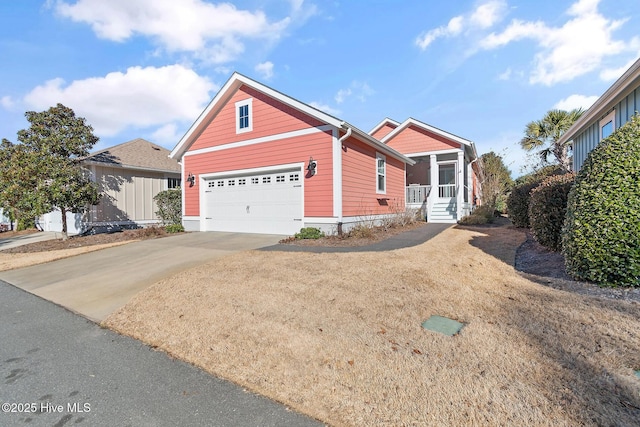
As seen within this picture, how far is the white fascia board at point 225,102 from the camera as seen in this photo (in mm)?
9492

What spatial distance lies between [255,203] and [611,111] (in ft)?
36.5

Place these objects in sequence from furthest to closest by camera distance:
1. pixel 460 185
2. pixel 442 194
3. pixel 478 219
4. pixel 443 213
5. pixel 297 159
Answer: pixel 442 194 < pixel 443 213 < pixel 460 185 < pixel 478 219 < pixel 297 159

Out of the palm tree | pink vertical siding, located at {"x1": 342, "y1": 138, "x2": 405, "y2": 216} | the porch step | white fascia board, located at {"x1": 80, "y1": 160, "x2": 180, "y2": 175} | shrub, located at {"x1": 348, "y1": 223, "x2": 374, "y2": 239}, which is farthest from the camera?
the palm tree

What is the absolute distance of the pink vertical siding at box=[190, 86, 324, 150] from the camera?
10.2 m

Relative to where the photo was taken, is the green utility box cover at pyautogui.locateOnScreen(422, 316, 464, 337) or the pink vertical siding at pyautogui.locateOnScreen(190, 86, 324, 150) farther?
the pink vertical siding at pyautogui.locateOnScreen(190, 86, 324, 150)

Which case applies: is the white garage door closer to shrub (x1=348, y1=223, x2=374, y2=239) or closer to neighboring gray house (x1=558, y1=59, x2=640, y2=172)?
shrub (x1=348, y1=223, x2=374, y2=239)

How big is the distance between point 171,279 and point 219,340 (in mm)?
2790

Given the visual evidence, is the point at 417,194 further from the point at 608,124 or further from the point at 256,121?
the point at 256,121

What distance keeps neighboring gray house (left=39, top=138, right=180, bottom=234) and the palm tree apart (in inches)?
888

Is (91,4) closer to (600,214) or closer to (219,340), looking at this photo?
(219,340)

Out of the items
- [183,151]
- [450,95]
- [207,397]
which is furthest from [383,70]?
[207,397]

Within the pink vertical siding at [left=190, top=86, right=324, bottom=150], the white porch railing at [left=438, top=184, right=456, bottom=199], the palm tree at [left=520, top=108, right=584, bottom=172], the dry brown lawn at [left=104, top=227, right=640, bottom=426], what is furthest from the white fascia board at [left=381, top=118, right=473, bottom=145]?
the dry brown lawn at [left=104, top=227, right=640, bottom=426]

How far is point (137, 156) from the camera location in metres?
16.0

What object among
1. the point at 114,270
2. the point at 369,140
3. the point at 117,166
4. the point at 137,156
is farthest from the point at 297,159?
the point at 137,156
